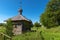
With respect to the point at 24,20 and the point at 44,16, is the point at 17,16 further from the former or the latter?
the point at 44,16

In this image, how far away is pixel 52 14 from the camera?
55.0m

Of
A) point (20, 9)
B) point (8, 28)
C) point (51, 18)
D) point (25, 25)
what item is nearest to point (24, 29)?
point (25, 25)

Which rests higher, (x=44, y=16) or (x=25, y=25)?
(x=44, y=16)

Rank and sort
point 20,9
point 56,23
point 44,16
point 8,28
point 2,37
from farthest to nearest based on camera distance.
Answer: point 44,16 < point 56,23 < point 20,9 < point 8,28 < point 2,37

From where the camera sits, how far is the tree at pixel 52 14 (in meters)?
54.4

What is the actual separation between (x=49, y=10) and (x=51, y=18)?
2.77 metres

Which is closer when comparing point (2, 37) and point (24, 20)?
point (2, 37)

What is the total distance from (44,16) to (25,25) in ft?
77.7

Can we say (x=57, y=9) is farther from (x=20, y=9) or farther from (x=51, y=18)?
(x=20, y=9)

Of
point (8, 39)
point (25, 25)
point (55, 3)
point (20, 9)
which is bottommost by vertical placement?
point (8, 39)

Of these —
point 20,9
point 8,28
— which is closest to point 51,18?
point 20,9

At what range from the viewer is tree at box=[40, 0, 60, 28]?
54412 mm

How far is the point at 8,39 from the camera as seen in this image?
46.7 ft


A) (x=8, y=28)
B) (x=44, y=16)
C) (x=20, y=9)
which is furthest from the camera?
(x=44, y=16)
